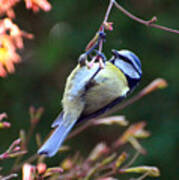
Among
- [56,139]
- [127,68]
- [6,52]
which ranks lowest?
[56,139]

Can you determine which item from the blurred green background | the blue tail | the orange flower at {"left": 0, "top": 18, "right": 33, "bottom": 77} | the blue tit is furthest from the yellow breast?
the blurred green background

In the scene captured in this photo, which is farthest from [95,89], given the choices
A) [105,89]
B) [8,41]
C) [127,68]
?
[8,41]

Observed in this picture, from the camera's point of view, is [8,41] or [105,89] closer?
[105,89]

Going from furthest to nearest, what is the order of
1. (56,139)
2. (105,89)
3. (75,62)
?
(75,62) < (105,89) < (56,139)

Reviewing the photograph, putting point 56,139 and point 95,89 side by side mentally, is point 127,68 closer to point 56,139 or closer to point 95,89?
point 95,89

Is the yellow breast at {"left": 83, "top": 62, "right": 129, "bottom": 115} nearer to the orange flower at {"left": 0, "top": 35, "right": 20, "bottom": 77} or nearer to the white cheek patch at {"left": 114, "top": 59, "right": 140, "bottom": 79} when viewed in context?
the white cheek patch at {"left": 114, "top": 59, "right": 140, "bottom": 79}

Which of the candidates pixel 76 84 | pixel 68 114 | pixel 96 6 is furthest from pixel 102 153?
pixel 96 6

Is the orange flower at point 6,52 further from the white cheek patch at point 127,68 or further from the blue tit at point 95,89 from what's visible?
the white cheek patch at point 127,68

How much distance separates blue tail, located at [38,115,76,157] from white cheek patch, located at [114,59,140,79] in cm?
29

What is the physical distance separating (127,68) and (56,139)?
404 mm

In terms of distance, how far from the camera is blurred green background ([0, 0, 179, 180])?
9.18 ft

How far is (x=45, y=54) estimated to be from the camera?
9.34ft

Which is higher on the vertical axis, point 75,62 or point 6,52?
point 6,52

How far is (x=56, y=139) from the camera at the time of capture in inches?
56.2
